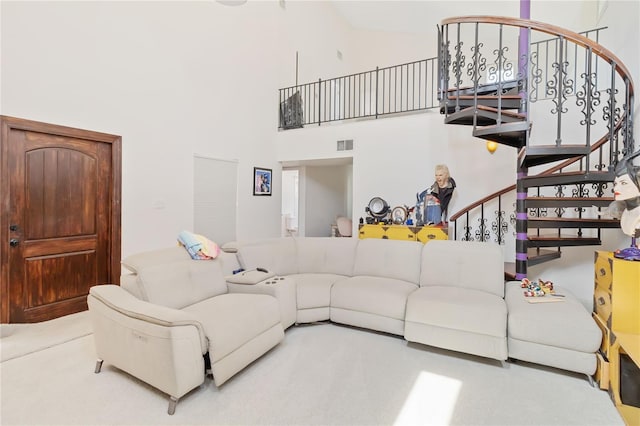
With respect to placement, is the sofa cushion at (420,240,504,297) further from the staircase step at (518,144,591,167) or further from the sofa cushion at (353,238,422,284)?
the staircase step at (518,144,591,167)

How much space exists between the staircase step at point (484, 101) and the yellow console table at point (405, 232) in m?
1.64

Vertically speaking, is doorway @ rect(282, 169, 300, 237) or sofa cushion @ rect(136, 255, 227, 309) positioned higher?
doorway @ rect(282, 169, 300, 237)

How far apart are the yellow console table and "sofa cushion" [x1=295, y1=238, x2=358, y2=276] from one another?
952mm

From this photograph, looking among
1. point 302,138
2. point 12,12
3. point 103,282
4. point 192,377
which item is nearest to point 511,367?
point 192,377

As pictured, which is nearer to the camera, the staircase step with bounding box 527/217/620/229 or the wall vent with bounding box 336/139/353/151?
the staircase step with bounding box 527/217/620/229

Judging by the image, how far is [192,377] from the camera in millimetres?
1936

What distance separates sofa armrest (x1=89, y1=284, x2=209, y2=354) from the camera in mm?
1881

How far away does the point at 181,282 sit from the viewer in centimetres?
254

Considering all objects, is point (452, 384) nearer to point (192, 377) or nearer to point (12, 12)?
point (192, 377)

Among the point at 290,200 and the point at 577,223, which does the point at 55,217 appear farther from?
the point at 290,200

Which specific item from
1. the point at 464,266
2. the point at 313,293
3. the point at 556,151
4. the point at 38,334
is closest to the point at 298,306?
the point at 313,293

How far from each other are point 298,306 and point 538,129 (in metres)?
3.90

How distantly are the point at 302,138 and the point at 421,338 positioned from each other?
14.3 ft

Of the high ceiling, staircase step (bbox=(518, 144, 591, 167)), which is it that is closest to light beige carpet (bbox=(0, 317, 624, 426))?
staircase step (bbox=(518, 144, 591, 167))
